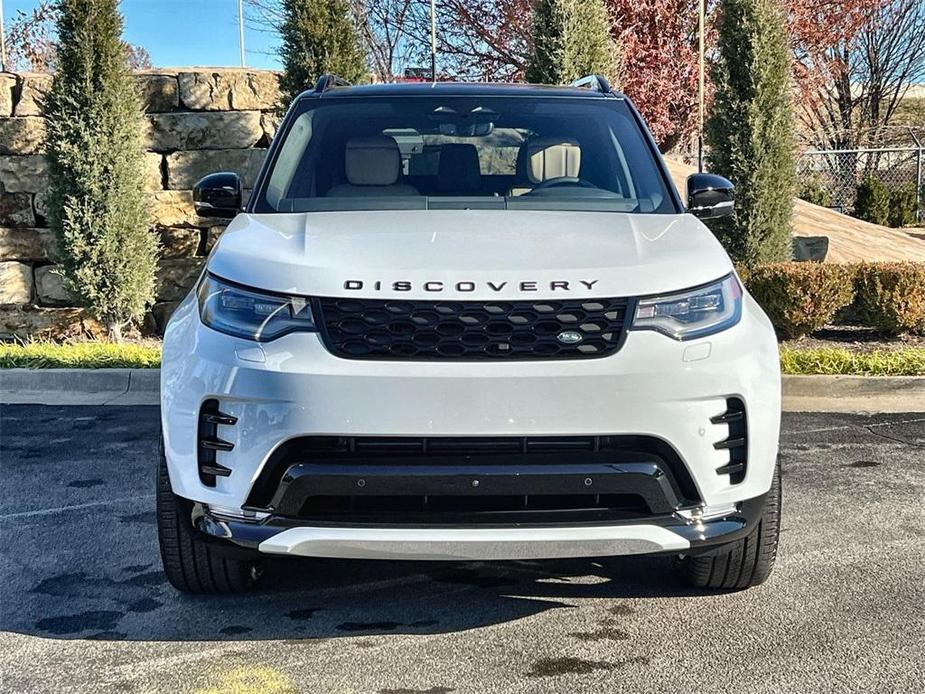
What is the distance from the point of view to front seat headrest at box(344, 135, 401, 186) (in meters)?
4.22

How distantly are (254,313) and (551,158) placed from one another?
1.84m

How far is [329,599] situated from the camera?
3.58 meters

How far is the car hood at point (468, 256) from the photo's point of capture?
2959 millimetres

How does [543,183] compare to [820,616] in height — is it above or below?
above

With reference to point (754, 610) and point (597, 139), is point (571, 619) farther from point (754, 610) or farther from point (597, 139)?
point (597, 139)

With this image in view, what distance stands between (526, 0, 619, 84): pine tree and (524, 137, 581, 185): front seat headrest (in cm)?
667

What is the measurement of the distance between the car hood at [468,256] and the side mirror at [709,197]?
0.85 m

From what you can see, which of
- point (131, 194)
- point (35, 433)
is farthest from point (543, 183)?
point (131, 194)

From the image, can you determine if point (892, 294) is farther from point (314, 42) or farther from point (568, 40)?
point (314, 42)

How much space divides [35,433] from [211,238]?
193 inches

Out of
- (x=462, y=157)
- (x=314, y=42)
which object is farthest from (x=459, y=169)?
(x=314, y=42)

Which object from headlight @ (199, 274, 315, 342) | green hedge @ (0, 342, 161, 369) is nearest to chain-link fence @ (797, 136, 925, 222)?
green hedge @ (0, 342, 161, 369)

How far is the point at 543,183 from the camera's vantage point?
424 centimetres

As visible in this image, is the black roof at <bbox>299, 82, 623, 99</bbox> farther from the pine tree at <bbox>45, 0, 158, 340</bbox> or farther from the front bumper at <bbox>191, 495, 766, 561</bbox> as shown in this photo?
the pine tree at <bbox>45, 0, 158, 340</bbox>
